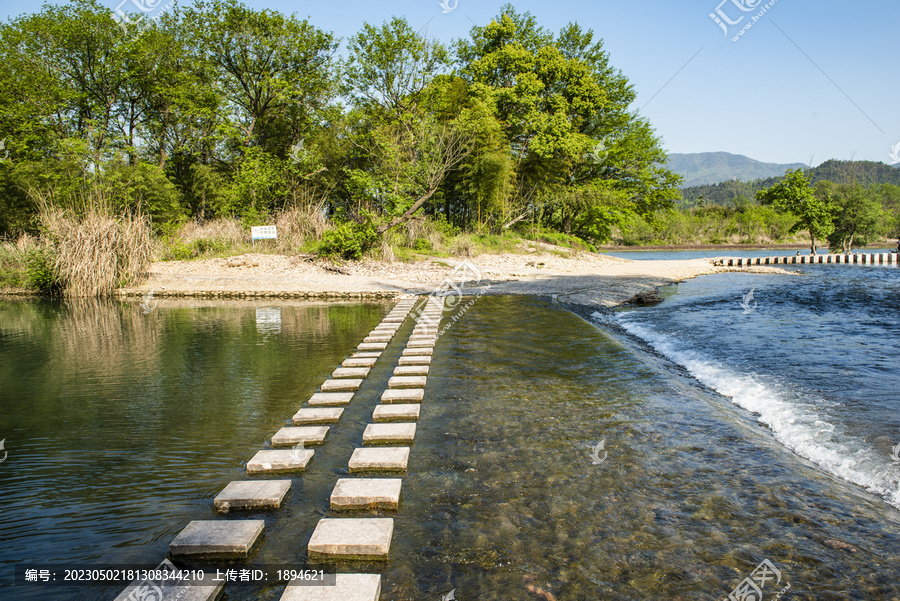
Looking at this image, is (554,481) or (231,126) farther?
(231,126)

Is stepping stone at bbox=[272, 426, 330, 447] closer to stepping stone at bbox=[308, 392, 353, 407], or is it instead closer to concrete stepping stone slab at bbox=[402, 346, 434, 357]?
stepping stone at bbox=[308, 392, 353, 407]

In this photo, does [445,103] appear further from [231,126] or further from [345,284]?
[345,284]

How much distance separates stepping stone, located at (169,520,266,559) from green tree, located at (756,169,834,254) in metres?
29.5

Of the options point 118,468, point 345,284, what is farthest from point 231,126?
point 118,468

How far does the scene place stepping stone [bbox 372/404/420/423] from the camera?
3.79 m

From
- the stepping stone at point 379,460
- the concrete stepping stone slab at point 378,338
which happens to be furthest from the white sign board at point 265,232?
the stepping stone at point 379,460

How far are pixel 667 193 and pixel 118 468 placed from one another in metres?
29.8

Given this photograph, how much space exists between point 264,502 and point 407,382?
216 cm

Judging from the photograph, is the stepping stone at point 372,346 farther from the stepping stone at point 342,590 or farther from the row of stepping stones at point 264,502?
the stepping stone at point 342,590

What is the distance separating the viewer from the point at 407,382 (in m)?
4.62

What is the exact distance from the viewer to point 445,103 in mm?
21625

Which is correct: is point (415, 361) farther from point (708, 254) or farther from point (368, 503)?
point (708, 254)

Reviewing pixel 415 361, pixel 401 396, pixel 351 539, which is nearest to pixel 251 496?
pixel 351 539

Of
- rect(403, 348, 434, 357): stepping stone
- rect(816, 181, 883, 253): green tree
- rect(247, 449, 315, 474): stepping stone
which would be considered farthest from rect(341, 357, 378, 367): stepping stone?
rect(816, 181, 883, 253): green tree
